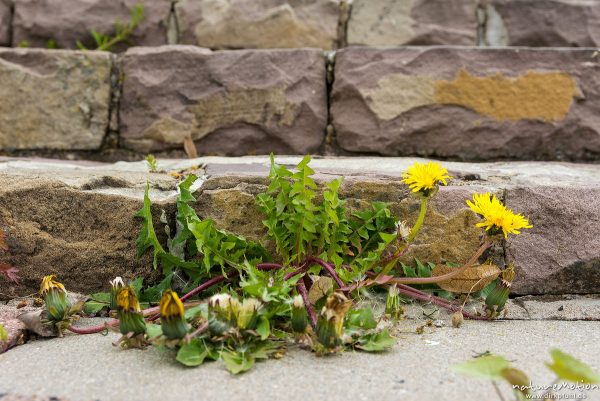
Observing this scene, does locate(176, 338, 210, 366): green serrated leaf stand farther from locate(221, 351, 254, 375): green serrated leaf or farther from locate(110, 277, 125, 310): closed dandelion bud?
locate(110, 277, 125, 310): closed dandelion bud

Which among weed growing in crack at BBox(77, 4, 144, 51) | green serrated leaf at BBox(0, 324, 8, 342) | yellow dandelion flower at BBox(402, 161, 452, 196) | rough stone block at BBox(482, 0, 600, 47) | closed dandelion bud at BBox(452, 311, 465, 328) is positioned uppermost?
rough stone block at BBox(482, 0, 600, 47)

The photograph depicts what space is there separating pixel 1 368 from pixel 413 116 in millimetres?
2202

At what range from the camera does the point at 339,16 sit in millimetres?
3434

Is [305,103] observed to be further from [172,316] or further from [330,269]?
[172,316]

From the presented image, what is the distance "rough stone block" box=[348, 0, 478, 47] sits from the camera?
3.40 meters

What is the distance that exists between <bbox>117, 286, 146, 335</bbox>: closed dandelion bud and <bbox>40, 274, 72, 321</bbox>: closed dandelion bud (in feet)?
0.84

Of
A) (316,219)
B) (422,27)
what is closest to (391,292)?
(316,219)

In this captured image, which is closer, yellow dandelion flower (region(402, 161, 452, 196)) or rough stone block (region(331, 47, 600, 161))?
yellow dandelion flower (region(402, 161, 452, 196))

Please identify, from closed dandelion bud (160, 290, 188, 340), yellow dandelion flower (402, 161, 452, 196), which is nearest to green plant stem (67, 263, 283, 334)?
closed dandelion bud (160, 290, 188, 340)

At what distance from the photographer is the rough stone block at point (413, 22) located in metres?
3.40

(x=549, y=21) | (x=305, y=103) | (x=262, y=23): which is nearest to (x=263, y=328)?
(x=305, y=103)

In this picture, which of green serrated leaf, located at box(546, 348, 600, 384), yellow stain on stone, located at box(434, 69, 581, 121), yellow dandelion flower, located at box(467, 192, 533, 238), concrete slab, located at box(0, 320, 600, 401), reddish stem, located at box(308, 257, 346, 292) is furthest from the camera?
yellow stain on stone, located at box(434, 69, 581, 121)

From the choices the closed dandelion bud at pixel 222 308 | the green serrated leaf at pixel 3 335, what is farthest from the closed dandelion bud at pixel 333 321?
the green serrated leaf at pixel 3 335

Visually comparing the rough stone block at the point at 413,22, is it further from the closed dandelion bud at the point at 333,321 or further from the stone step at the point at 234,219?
the closed dandelion bud at the point at 333,321
